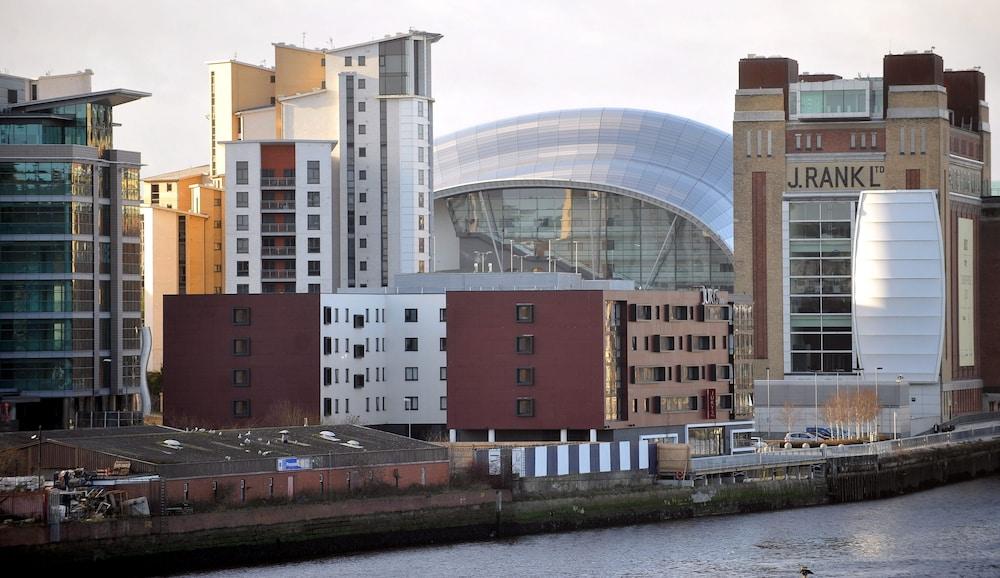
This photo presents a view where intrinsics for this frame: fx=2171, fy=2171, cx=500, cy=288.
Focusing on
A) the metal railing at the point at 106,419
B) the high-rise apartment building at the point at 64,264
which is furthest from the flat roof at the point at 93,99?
the metal railing at the point at 106,419

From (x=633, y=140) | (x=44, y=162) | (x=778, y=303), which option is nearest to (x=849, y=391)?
(x=778, y=303)

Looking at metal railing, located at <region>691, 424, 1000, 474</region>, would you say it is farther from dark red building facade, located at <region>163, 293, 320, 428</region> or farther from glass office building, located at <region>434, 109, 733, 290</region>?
glass office building, located at <region>434, 109, 733, 290</region>

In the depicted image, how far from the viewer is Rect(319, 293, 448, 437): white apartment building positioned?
3413 inches

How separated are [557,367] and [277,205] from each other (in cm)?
2587

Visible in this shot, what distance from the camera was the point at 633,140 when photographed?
409ft

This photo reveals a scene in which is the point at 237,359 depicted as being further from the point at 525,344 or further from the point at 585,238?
the point at 585,238

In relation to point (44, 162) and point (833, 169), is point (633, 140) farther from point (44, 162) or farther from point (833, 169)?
point (44, 162)

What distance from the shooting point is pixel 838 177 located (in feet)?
352

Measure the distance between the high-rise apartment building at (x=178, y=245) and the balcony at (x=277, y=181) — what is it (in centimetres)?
808

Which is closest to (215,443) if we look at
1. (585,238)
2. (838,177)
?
(838,177)

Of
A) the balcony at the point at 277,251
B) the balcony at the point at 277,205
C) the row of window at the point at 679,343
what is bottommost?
the row of window at the point at 679,343

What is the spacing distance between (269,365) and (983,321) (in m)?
50.0

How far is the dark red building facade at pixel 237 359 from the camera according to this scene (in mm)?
82750

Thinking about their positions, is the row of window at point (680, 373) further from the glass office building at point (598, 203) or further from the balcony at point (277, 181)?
the glass office building at point (598, 203)
